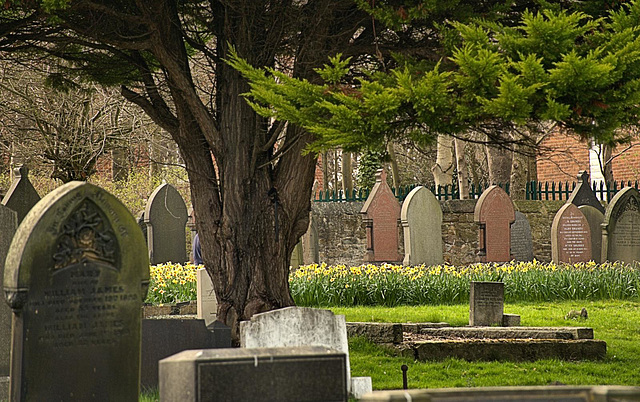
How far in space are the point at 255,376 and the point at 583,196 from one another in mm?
17903

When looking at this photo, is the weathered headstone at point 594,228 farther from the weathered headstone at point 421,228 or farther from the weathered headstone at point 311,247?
the weathered headstone at point 311,247

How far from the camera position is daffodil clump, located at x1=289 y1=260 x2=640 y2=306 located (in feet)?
50.4

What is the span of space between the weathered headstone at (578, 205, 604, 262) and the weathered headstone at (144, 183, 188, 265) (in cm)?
875

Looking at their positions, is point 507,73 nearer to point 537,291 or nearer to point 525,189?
point 537,291

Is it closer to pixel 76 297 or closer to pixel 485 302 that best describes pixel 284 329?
pixel 76 297

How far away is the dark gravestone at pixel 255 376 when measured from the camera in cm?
471

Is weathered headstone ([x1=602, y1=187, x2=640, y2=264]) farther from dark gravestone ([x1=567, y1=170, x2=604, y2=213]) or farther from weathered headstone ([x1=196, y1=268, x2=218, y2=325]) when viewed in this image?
weathered headstone ([x1=196, y1=268, x2=218, y2=325])

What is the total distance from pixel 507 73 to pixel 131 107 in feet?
50.9

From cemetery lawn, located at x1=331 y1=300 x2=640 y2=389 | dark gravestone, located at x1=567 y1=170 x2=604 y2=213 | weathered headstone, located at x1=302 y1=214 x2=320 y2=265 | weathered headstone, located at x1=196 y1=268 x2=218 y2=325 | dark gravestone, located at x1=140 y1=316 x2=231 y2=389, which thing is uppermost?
dark gravestone, located at x1=567 y1=170 x2=604 y2=213

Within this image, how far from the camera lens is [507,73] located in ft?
20.7

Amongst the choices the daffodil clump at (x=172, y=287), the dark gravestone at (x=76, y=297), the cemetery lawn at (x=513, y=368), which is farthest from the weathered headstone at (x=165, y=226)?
the dark gravestone at (x=76, y=297)

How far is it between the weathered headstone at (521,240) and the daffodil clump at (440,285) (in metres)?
3.74

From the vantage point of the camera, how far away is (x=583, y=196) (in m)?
21.5

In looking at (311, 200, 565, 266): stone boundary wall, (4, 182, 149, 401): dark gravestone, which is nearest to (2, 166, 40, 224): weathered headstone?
(4, 182, 149, 401): dark gravestone
